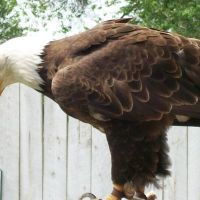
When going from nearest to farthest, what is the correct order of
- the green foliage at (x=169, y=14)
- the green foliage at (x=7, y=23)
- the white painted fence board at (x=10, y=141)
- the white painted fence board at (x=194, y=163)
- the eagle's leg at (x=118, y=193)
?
the eagle's leg at (x=118, y=193) < the white painted fence board at (x=194, y=163) < the white painted fence board at (x=10, y=141) < the green foliage at (x=169, y=14) < the green foliage at (x=7, y=23)

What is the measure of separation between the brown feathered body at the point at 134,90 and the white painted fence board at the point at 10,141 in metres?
1.39

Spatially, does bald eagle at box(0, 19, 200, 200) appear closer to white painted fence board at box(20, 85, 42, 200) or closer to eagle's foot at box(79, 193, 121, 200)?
eagle's foot at box(79, 193, 121, 200)

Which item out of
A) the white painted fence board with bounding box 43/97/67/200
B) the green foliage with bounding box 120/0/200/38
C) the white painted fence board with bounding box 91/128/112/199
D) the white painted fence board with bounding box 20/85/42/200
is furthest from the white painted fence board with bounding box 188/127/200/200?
the green foliage with bounding box 120/0/200/38

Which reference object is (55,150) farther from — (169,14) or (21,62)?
(169,14)

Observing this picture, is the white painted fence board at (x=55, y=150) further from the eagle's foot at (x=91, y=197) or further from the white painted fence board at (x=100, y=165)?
the eagle's foot at (x=91, y=197)

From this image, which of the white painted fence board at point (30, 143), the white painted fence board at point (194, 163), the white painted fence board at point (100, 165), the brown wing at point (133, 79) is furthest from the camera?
the white painted fence board at point (30, 143)

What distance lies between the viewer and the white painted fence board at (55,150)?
14.4 ft

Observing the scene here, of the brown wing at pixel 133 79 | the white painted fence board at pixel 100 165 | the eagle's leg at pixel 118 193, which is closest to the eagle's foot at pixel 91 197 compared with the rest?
the eagle's leg at pixel 118 193

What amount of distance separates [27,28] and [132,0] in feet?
11.4

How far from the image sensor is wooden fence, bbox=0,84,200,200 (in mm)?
3971

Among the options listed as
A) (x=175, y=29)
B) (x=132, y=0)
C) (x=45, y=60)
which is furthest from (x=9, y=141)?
(x=132, y=0)

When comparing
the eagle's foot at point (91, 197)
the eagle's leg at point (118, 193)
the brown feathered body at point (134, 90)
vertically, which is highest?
the brown feathered body at point (134, 90)

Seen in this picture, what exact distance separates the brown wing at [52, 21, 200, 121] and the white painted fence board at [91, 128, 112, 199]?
3.16ft

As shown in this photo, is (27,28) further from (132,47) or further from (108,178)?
(132,47)
